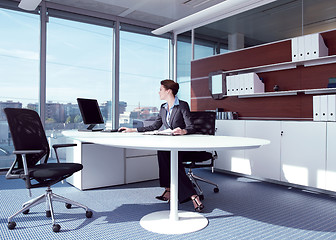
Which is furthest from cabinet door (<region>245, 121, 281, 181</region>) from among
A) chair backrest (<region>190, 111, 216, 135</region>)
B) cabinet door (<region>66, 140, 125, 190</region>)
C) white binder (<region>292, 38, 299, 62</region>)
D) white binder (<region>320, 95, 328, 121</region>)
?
cabinet door (<region>66, 140, 125, 190</region>)

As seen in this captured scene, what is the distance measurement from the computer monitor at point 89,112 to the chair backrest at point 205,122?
4.67 feet

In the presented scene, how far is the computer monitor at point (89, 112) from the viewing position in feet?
13.1

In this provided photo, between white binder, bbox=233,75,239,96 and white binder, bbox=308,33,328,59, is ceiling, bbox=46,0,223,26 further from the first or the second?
white binder, bbox=308,33,328,59

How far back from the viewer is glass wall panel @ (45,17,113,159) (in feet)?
17.5

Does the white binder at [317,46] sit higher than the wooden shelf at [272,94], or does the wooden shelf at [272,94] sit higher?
the white binder at [317,46]

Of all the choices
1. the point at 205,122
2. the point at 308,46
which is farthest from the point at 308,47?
the point at 205,122

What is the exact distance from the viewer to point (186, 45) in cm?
654

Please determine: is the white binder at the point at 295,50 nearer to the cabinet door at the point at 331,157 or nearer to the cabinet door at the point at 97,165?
the cabinet door at the point at 331,157

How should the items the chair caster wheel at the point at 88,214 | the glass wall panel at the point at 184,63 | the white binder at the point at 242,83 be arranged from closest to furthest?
1. the chair caster wheel at the point at 88,214
2. the white binder at the point at 242,83
3. the glass wall panel at the point at 184,63

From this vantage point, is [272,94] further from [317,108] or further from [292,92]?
[317,108]

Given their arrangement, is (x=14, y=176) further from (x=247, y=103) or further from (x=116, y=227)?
(x=247, y=103)

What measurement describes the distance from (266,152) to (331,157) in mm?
931

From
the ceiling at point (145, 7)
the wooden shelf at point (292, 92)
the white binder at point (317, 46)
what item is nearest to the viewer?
the white binder at point (317, 46)

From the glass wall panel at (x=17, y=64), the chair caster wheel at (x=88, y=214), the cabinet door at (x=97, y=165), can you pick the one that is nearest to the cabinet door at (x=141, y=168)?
the cabinet door at (x=97, y=165)
